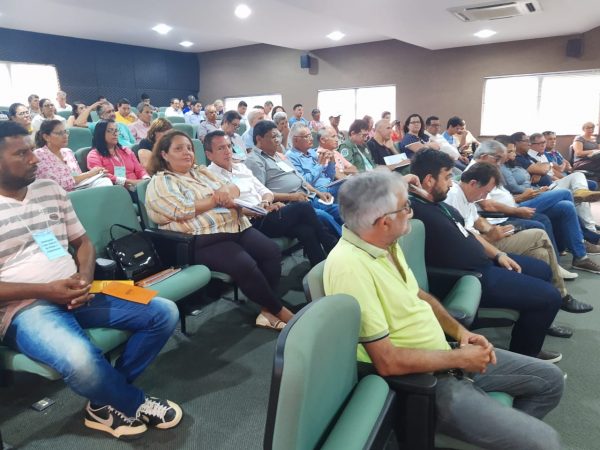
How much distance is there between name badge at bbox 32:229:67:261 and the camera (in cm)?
161

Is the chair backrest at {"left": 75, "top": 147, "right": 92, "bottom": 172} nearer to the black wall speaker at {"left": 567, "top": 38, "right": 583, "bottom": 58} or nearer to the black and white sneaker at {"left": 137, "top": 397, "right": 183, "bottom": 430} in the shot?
the black and white sneaker at {"left": 137, "top": 397, "right": 183, "bottom": 430}

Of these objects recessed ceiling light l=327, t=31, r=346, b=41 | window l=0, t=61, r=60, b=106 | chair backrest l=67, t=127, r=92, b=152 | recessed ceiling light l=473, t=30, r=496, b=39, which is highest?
recessed ceiling light l=327, t=31, r=346, b=41

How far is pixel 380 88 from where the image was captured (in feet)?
30.2

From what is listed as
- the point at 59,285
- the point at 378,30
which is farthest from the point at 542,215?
the point at 378,30

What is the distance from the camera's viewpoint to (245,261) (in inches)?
85.4

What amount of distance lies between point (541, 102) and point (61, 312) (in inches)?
339

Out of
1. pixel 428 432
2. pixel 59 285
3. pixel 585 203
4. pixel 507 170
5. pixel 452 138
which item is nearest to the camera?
pixel 428 432

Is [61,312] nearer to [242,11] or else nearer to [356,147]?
[356,147]

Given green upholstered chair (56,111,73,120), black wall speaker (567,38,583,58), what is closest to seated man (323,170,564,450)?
green upholstered chair (56,111,73,120)

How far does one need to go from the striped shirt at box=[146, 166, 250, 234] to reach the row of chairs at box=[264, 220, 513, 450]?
114cm

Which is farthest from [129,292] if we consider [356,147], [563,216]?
[563,216]

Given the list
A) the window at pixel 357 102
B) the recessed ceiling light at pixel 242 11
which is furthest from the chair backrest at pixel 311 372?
the window at pixel 357 102

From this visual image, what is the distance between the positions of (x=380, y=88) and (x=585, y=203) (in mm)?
6144

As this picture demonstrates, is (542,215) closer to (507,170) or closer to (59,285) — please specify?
(507,170)
